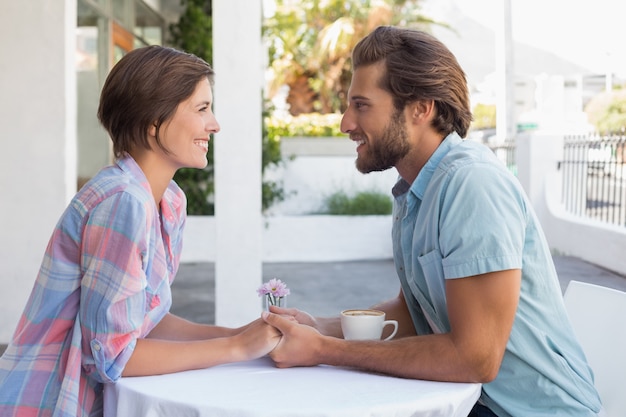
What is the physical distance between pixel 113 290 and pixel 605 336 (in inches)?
61.6

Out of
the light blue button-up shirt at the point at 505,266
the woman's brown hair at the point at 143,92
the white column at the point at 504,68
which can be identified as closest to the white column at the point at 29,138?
the woman's brown hair at the point at 143,92

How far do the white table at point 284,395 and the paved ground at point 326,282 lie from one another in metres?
4.85

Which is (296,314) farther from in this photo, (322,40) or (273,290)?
(322,40)

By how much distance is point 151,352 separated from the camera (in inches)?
→ 74.9

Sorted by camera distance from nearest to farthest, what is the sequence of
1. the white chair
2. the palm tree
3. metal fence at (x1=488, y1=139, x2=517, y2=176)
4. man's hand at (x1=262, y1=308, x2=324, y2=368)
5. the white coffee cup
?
1. man's hand at (x1=262, y1=308, x2=324, y2=368)
2. the white coffee cup
3. the white chair
4. metal fence at (x1=488, y1=139, x2=517, y2=176)
5. the palm tree

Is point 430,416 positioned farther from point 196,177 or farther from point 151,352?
point 196,177

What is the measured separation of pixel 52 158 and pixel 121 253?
411cm

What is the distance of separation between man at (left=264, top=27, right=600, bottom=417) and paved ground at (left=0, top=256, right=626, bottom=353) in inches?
184

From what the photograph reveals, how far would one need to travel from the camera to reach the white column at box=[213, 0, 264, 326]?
568 centimetres

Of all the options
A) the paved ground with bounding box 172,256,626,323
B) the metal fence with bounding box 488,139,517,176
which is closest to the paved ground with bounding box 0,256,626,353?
the paved ground with bounding box 172,256,626,323

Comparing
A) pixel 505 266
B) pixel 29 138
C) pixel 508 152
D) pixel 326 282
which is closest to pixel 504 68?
pixel 508 152

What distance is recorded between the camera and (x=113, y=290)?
5.99 feet

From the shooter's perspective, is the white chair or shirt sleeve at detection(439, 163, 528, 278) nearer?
shirt sleeve at detection(439, 163, 528, 278)

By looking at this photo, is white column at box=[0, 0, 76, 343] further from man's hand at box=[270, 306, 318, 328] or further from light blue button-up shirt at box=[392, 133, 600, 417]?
light blue button-up shirt at box=[392, 133, 600, 417]
